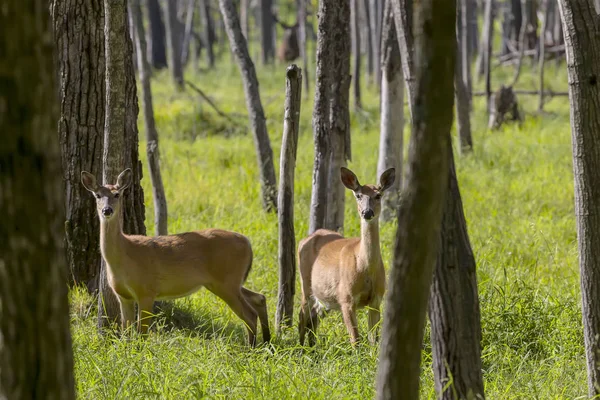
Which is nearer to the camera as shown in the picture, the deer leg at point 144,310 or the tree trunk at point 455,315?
the tree trunk at point 455,315

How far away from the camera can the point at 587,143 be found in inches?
188

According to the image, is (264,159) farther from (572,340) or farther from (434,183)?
(434,183)

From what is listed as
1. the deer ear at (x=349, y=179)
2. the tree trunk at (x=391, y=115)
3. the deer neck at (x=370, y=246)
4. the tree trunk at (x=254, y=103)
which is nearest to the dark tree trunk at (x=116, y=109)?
the deer ear at (x=349, y=179)

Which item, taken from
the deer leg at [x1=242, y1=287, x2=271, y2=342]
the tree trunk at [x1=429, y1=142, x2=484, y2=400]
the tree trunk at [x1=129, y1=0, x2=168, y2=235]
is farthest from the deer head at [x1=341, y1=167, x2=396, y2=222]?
the tree trunk at [x1=129, y1=0, x2=168, y2=235]

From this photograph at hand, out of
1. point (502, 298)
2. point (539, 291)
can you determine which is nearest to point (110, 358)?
point (502, 298)

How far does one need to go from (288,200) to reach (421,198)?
3488 mm

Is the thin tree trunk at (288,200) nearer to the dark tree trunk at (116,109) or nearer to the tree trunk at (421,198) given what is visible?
the dark tree trunk at (116,109)

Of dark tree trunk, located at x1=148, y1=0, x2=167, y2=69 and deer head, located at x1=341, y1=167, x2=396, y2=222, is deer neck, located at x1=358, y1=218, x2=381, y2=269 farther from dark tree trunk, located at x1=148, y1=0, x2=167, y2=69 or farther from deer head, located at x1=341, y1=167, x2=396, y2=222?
dark tree trunk, located at x1=148, y1=0, x2=167, y2=69

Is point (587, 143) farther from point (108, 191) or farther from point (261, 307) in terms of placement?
point (108, 191)

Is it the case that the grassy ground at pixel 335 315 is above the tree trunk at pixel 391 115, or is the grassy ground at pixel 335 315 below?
below

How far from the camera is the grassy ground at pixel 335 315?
495 cm

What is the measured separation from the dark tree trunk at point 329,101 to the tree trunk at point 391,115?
7.80 ft

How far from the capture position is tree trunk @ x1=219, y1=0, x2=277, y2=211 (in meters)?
10.6

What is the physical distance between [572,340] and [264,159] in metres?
5.37
